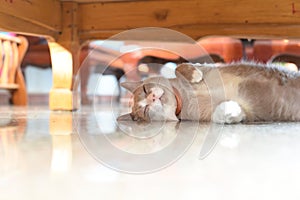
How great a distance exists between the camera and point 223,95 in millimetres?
1037

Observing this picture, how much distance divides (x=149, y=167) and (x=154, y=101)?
623 millimetres

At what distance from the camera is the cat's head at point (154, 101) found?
105 centimetres

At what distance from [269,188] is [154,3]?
3.90 ft

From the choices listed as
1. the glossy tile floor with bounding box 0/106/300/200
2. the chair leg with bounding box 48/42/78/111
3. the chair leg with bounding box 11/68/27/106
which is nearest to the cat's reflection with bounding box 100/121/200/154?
the glossy tile floor with bounding box 0/106/300/200

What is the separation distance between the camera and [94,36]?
1551mm

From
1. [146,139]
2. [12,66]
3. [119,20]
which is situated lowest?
[146,139]

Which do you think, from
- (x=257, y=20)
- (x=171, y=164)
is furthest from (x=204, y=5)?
(x=171, y=164)

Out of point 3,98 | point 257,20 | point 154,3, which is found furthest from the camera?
point 3,98

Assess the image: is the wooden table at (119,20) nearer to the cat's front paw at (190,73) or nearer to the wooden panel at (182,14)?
the wooden panel at (182,14)

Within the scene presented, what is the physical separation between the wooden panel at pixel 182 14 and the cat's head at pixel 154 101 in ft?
1.26

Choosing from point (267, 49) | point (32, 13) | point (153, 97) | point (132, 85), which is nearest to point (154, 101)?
point (153, 97)

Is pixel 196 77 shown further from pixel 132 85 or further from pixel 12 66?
pixel 12 66

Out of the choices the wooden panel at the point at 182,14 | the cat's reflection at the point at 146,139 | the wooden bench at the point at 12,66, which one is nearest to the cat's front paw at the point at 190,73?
the cat's reflection at the point at 146,139

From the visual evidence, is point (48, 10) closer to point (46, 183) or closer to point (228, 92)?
point (228, 92)
